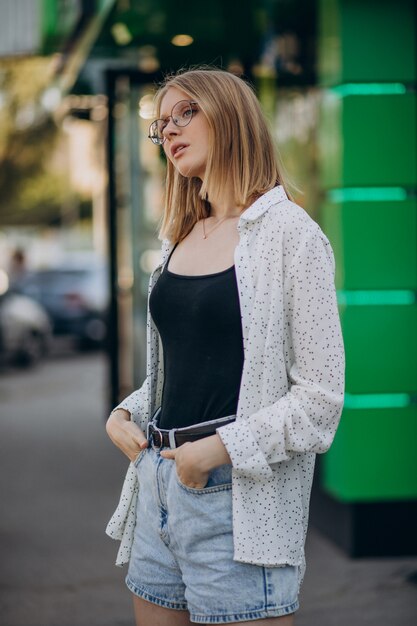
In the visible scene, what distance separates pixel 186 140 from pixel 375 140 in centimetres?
323

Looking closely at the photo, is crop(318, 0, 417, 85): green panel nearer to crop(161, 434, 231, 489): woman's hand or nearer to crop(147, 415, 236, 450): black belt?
crop(147, 415, 236, 450): black belt

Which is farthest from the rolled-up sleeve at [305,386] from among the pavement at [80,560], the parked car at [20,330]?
the parked car at [20,330]

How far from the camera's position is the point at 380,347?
5434mm

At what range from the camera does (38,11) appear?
822cm

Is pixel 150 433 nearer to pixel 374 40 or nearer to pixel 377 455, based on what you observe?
pixel 377 455

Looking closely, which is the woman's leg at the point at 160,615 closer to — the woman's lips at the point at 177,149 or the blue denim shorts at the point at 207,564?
the blue denim shorts at the point at 207,564

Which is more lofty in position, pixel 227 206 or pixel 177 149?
pixel 177 149

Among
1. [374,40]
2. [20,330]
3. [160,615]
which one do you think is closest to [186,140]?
[160,615]

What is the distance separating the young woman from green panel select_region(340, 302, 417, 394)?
120 inches

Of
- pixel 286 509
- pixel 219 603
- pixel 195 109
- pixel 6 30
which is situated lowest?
pixel 219 603

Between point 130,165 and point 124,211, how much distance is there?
16.8 inches

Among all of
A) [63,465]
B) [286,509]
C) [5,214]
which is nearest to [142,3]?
[63,465]

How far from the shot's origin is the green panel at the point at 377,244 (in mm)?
5410

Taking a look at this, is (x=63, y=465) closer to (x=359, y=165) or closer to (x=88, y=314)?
(x=359, y=165)
